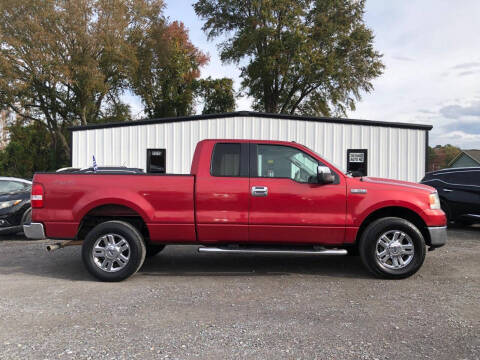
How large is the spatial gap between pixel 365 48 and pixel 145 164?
70.6 ft

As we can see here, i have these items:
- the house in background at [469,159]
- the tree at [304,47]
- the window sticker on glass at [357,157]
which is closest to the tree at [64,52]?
the tree at [304,47]

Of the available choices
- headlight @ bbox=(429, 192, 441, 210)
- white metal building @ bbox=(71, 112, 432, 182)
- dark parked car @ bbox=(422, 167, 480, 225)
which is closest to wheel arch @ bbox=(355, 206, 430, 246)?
headlight @ bbox=(429, 192, 441, 210)

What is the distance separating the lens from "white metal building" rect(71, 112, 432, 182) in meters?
14.9

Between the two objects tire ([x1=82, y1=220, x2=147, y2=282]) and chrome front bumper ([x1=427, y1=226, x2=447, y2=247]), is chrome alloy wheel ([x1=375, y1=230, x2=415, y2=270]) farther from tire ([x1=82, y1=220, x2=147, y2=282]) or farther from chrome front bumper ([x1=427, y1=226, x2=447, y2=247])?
tire ([x1=82, y1=220, x2=147, y2=282])

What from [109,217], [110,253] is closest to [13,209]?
[109,217]

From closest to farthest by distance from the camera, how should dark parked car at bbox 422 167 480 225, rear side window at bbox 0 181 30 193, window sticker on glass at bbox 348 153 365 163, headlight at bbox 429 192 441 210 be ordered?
headlight at bbox 429 192 441 210 → rear side window at bbox 0 181 30 193 → dark parked car at bbox 422 167 480 225 → window sticker on glass at bbox 348 153 365 163

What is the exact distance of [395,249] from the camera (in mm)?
5102

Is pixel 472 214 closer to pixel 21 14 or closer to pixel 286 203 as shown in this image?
pixel 286 203

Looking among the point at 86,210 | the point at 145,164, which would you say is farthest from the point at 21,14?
the point at 86,210

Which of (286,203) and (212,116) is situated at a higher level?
(212,116)

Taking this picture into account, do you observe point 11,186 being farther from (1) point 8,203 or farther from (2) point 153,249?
(2) point 153,249

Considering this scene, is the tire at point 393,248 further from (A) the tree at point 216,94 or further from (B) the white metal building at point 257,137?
(A) the tree at point 216,94

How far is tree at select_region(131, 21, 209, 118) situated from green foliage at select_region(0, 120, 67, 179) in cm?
866

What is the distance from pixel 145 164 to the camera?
15.3 m
